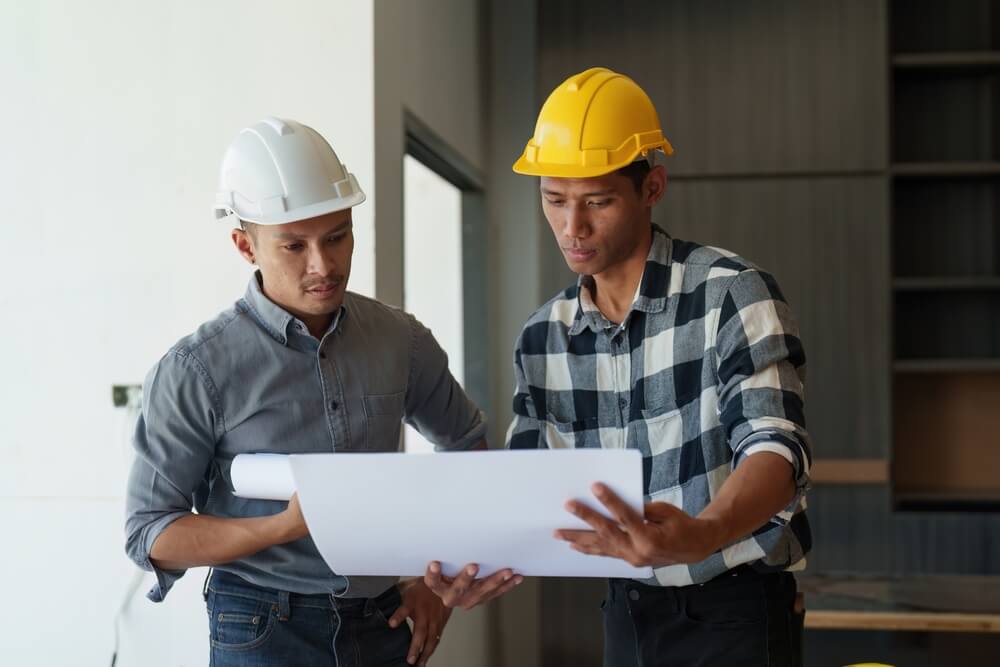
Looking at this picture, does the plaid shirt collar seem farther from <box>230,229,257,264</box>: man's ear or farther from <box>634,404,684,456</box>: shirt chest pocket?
<box>230,229,257,264</box>: man's ear

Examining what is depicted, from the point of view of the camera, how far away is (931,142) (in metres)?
4.09

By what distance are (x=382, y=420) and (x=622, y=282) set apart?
441 mm

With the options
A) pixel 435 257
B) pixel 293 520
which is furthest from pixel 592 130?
A: pixel 435 257

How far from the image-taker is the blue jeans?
4.99 feet

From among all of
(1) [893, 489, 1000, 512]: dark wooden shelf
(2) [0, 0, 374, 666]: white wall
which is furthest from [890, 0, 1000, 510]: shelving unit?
(2) [0, 0, 374, 666]: white wall

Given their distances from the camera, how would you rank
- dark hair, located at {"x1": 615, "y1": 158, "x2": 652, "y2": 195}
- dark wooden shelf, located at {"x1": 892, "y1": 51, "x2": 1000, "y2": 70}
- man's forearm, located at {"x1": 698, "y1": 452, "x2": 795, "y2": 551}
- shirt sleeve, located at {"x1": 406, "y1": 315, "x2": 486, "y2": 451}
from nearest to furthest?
man's forearm, located at {"x1": 698, "y1": 452, "x2": 795, "y2": 551}
dark hair, located at {"x1": 615, "y1": 158, "x2": 652, "y2": 195}
shirt sleeve, located at {"x1": 406, "y1": 315, "x2": 486, "y2": 451}
dark wooden shelf, located at {"x1": 892, "y1": 51, "x2": 1000, "y2": 70}

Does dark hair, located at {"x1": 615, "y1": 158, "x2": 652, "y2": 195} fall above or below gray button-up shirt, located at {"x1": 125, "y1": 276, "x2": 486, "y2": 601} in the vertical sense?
above

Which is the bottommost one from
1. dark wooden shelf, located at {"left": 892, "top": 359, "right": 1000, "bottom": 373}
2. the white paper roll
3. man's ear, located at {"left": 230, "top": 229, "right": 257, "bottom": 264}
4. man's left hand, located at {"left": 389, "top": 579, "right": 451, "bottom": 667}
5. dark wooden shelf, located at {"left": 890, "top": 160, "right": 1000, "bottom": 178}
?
man's left hand, located at {"left": 389, "top": 579, "right": 451, "bottom": 667}

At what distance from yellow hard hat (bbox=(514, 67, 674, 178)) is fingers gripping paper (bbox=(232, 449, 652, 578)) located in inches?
23.6

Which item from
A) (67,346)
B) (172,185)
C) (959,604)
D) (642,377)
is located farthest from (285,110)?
(959,604)

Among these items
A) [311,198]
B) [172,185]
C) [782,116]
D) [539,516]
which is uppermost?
[782,116]

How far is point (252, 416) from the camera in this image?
1536 mm

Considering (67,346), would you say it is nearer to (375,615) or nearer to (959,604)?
(375,615)

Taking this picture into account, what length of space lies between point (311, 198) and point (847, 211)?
2689 millimetres
